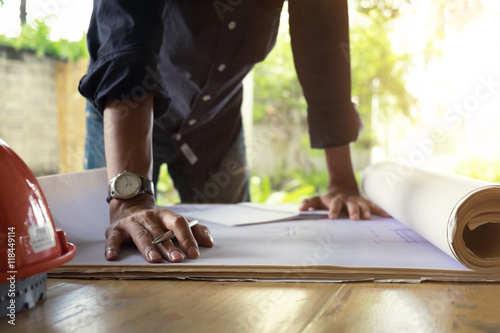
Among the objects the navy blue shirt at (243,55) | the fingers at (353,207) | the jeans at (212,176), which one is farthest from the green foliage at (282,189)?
the fingers at (353,207)

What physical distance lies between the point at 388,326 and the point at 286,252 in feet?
0.86

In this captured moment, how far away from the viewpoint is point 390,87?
412 cm

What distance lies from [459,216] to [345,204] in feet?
1.65

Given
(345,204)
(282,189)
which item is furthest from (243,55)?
(282,189)

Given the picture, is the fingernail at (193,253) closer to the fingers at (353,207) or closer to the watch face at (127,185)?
the watch face at (127,185)

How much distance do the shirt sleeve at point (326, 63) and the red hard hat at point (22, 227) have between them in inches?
36.6

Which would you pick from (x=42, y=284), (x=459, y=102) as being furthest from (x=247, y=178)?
(x=459, y=102)

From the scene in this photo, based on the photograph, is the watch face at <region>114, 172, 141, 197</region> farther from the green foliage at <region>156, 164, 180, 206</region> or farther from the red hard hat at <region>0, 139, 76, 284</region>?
the green foliage at <region>156, 164, 180, 206</region>

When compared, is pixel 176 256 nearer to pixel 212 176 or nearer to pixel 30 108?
pixel 212 176

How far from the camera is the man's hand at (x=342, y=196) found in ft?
3.49

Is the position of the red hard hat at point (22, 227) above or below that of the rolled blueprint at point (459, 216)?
above

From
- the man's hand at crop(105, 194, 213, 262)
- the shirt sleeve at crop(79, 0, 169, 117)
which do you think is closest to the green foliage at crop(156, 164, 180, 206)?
the shirt sleeve at crop(79, 0, 169, 117)

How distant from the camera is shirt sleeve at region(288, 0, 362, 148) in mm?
1304

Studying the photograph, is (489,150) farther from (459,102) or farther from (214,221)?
(214,221)
